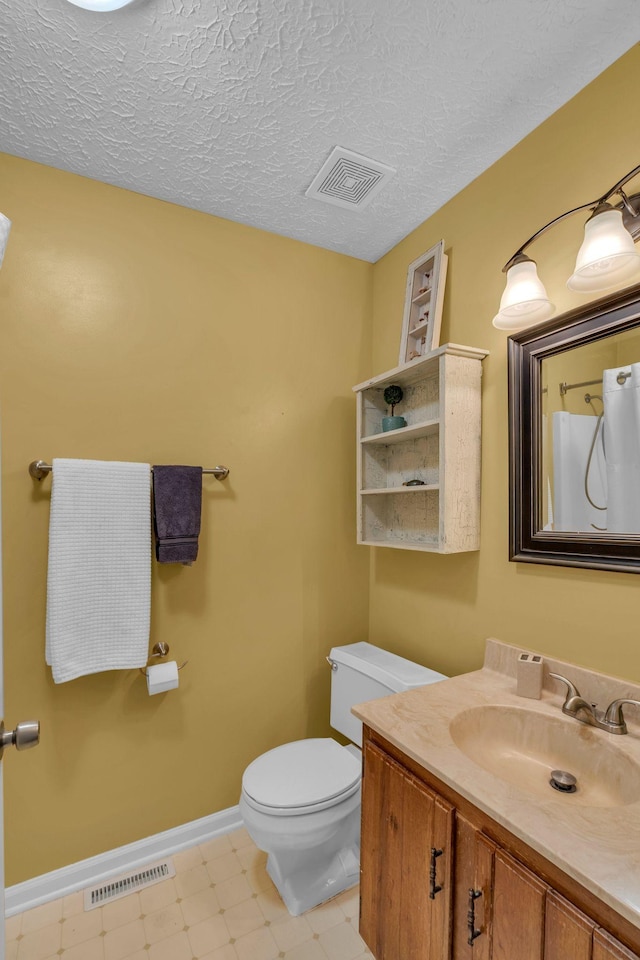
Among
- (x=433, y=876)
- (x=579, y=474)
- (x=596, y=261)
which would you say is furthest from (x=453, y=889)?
(x=596, y=261)

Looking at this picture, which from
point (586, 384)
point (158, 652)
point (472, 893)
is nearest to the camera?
point (472, 893)

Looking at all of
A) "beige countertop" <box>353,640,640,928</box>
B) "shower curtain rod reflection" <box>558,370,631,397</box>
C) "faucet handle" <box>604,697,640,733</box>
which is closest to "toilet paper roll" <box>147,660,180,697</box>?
"beige countertop" <box>353,640,640,928</box>

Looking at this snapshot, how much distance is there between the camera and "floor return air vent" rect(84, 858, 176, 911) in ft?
5.34

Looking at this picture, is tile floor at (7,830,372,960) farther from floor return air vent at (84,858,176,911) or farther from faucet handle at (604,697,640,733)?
faucet handle at (604,697,640,733)

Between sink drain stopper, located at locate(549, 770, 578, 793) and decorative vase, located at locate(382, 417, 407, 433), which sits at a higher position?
decorative vase, located at locate(382, 417, 407, 433)

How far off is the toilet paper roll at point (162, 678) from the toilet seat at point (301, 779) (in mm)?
409

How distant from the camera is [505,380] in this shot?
5.24 feet

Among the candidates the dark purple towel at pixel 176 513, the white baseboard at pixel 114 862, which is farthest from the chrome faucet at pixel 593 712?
the white baseboard at pixel 114 862

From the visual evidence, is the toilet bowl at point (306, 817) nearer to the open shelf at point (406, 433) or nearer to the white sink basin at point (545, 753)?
the white sink basin at point (545, 753)

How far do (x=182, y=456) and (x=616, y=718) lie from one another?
63.6 inches

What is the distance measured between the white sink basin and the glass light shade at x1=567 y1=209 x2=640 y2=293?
1.13 meters

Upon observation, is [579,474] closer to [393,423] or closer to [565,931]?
[393,423]

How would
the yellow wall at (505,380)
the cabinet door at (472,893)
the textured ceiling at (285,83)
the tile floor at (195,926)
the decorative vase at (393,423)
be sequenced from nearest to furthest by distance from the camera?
1. the cabinet door at (472,893)
2. the textured ceiling at (285,83)
3. the yellow wall at (505,380)
4. the tile floor at (195,926)
5. the decorative vase at (393,423)

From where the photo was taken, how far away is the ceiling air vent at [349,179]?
5.39 feet
